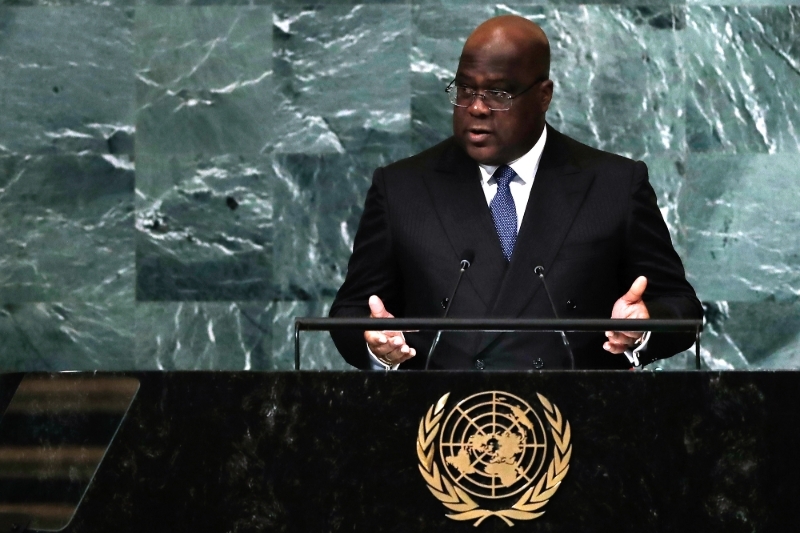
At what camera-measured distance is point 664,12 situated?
564 centimetres

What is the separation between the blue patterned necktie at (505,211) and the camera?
3.57 m

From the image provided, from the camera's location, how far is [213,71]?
18.7 ft

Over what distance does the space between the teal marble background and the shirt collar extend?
1976 millimetres

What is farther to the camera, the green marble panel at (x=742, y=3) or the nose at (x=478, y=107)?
the green marble panel at (x=742, y=3)

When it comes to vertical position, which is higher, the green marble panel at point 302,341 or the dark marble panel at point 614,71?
the dark marble panel at point 614,71

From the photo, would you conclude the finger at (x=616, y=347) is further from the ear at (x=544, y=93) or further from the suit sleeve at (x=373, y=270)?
the ear at (x=544, y=93)

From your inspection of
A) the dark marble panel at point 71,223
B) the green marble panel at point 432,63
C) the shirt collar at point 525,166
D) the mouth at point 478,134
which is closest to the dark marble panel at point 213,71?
the dark marble panel at point 71,223

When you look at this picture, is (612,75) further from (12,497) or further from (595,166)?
(12,497)

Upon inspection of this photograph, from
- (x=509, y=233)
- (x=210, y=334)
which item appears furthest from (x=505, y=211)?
(x=210, y=334)

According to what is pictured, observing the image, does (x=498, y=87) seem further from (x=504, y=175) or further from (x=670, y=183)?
(x=670, y=183)

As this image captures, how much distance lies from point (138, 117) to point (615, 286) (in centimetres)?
279

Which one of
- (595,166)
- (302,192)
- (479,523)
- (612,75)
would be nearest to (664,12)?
(612,75)

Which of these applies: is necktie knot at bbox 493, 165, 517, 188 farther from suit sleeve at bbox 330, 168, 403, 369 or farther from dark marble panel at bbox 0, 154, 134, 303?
dark marble panel at bbox 0, 154, 134, 303

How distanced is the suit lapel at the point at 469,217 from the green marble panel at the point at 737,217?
218 centimetres
